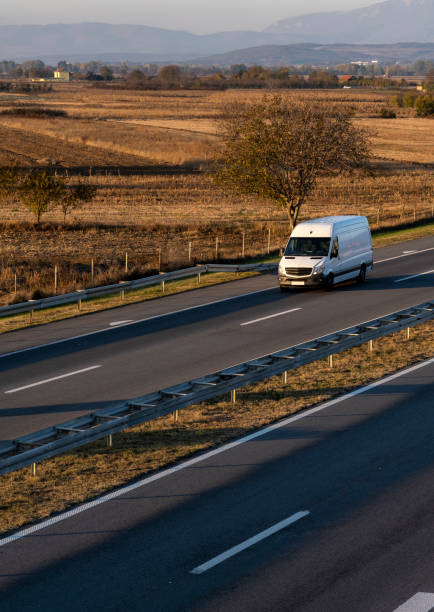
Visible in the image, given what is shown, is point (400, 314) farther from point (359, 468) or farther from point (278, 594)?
point (278, 594)

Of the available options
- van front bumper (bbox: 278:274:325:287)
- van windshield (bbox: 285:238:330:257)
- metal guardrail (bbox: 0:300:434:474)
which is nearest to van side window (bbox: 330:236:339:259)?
van windshield (bbox: 285:238:330:257)

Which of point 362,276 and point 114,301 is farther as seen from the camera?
point 362,276

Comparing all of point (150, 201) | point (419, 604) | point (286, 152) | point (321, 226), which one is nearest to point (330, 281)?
point (321, 226)

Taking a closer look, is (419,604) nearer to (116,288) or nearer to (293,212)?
(116,288)

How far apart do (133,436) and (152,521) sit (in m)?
3.41

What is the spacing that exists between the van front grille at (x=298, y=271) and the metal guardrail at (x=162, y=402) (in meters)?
7.66

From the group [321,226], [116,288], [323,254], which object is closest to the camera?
[116,288]

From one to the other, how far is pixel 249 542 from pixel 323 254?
18297 mm

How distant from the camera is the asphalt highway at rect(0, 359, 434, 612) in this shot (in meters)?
8.02

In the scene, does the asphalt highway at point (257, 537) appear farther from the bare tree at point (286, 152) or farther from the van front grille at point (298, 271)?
the bare tree at point (286, 152)

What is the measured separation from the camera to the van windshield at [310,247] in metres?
26.9

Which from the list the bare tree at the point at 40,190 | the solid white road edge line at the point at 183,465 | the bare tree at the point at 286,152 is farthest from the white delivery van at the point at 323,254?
the bare tree at the point at 40,190

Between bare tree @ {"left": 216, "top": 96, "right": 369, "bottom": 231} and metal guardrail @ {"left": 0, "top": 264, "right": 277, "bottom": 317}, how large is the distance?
26.7 ft

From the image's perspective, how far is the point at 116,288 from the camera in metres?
26.7
